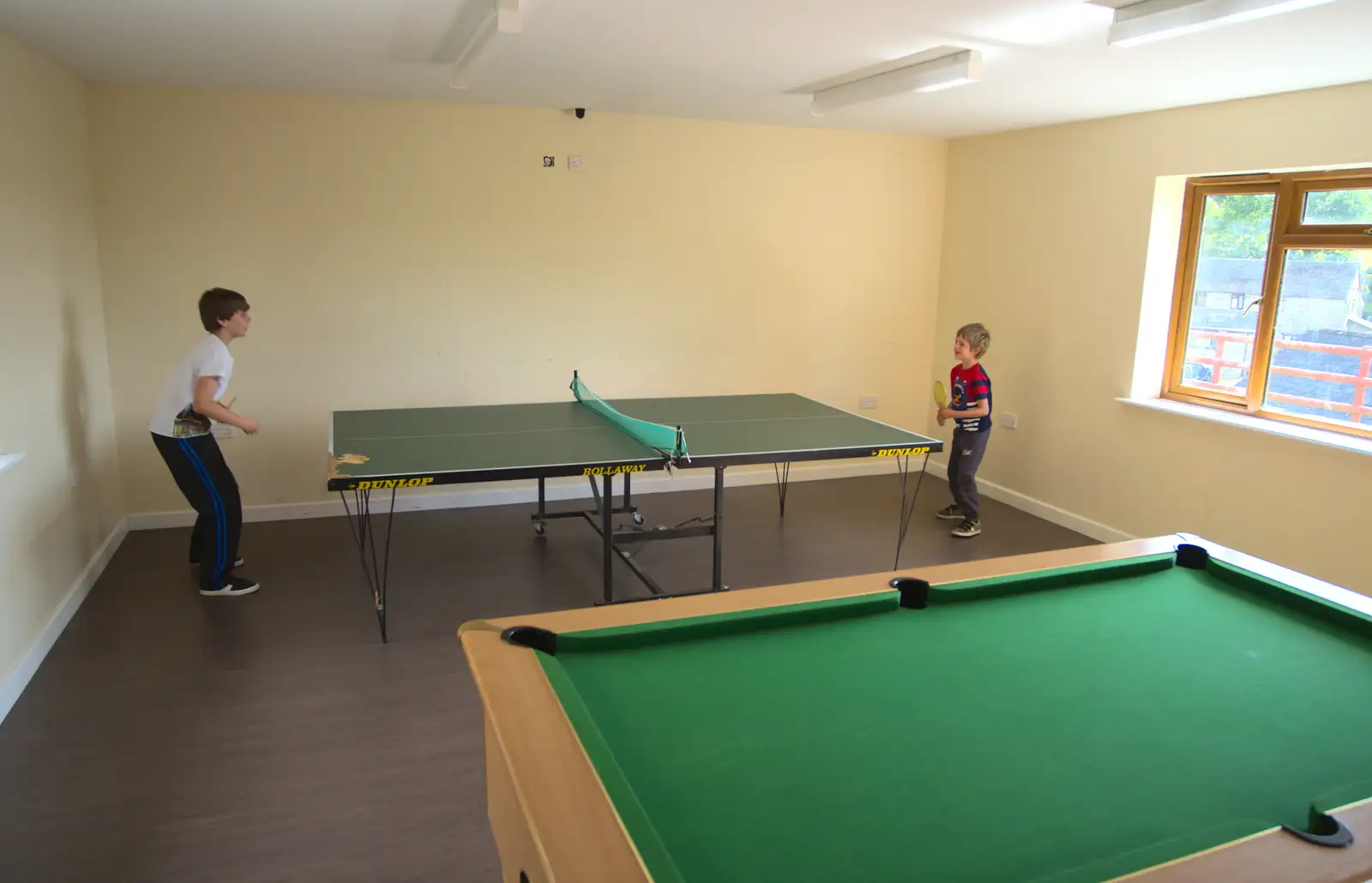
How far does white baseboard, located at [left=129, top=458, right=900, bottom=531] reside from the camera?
205 inches

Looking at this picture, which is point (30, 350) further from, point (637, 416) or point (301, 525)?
point (637, 416)

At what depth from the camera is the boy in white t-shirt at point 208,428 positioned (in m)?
3.78

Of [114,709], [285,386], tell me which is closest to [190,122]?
[285,386]

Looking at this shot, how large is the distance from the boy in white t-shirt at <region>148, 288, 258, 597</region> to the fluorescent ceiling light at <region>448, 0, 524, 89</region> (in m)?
1.40

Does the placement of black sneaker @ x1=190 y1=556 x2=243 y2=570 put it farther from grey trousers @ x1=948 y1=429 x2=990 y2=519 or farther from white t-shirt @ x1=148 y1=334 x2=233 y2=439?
grey trousers @ x1=948 y1=429 x2=990 y2=519

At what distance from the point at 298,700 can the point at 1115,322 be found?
466 cm

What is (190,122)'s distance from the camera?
15.6 feet

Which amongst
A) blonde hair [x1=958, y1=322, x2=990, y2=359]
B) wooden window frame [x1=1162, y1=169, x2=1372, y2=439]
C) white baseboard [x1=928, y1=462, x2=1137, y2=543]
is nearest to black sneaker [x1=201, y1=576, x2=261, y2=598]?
blonde hair [x1=958, y1=322, x2=990, y2=359]

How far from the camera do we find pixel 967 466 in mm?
5156

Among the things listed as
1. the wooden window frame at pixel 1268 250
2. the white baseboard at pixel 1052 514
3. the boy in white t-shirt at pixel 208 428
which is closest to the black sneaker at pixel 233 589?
the boy in white t-shirt at pixel 208 428

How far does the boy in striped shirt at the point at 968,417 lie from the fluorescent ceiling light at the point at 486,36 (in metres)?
2.96

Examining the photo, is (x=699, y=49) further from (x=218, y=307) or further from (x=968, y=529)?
(x=968, y=529)

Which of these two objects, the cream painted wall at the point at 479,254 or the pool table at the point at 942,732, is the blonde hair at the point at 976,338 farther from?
the pool table at the point at 942,732

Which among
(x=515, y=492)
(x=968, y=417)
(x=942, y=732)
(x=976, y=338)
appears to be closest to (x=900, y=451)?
(x=968, y=417)
